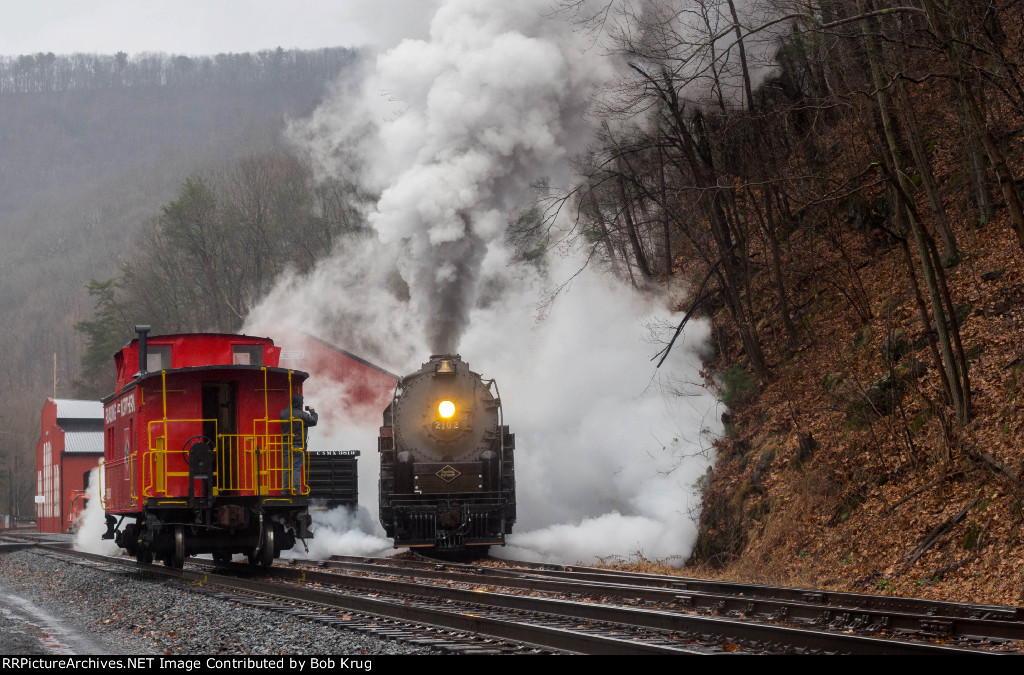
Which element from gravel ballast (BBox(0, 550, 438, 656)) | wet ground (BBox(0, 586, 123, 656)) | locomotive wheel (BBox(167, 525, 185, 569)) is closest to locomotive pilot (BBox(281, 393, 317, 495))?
locomotive wheel (BBox(167, 525, 185, 569))

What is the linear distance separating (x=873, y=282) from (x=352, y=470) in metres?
→ 11.7

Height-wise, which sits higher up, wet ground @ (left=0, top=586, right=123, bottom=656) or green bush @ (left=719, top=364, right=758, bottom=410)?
green bush @ (left=719, top=364, right=758, bottom=410)

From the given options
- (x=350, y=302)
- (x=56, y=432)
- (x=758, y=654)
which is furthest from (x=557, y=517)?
(x=56, y=432)

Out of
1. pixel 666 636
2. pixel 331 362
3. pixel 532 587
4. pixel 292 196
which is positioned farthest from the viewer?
pixel 292 196

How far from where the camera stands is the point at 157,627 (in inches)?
368

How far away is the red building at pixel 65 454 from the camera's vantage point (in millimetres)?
44844

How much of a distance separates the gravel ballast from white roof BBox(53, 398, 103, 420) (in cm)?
3488

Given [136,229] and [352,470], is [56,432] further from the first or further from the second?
[136,229]

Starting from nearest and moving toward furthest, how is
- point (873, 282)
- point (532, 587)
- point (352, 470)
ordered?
point (532, 587)
point (873, 282)
point (352, 470)

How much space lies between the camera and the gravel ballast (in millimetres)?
7902

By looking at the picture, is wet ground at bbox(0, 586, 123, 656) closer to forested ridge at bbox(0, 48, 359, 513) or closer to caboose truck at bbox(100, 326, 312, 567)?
caboose truck at bbox(100, 326, 312, 567)

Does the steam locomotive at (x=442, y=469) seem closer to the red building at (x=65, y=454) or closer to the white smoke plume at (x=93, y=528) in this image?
the white smoke plume at (x=93, y=528)

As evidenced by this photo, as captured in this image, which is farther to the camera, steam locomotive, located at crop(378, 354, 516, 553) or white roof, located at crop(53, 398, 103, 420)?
white roof, located at crop(53, 398, 103, 420)

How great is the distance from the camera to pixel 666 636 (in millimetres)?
8258
